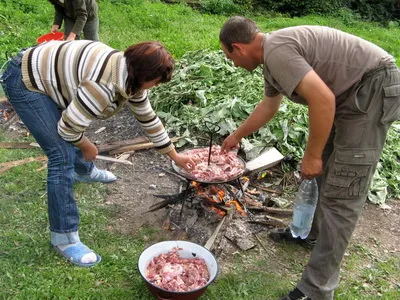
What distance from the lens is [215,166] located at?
4.29 m

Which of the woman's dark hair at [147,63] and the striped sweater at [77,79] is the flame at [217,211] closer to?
the striped sweater at [77,79]

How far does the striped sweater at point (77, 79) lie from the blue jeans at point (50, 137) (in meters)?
0.08

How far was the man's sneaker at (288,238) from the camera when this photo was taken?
4.25 metres

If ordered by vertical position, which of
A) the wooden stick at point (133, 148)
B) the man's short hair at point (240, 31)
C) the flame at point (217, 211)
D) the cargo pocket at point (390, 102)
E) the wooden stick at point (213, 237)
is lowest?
the wooden stick at point (133, 148)

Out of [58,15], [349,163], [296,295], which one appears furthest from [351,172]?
[58,15]

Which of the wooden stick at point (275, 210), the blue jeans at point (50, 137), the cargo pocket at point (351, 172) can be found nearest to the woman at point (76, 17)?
the blue jeans at point (50, 137)

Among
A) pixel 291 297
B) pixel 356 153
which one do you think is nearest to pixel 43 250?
pixel 291 297

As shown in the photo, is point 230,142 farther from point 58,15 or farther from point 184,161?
point 58,15

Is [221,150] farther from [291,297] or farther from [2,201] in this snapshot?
[2,201]

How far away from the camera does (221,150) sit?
14.1ft

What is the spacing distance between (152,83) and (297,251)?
7.08 feet

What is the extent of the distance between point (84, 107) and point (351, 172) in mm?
1952

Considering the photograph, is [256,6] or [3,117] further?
[256,6]

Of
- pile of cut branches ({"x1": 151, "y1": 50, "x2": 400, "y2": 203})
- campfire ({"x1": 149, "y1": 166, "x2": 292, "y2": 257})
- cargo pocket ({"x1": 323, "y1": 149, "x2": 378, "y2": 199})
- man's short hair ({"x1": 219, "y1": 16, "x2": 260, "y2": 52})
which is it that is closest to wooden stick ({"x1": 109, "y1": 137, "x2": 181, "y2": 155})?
pile of cut branches ({"x1": 151, "y1": 50, "x2": 400, "y2": 203})
